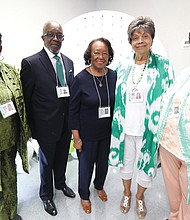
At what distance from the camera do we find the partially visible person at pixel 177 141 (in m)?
1.31

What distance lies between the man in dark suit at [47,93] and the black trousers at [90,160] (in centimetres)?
25

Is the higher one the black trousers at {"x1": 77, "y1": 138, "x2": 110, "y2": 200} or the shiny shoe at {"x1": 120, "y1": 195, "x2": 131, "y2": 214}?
the black trousers at {"x1": 77, "y1": 138, "x2": 110, "y2": 200}

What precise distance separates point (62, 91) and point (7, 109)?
1.43ft

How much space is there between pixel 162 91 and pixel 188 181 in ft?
2.01

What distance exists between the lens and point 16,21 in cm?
268

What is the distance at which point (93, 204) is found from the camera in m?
2.01

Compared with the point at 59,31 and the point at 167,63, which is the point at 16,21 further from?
the point at 167,63

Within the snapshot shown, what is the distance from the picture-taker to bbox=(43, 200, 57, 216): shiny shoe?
1885mm

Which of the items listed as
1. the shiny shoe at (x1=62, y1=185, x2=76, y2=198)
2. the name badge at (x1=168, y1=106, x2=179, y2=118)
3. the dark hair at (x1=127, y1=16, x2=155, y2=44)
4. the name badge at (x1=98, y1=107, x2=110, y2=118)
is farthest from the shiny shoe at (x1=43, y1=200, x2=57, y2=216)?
the dark hair at (x1=127, y1=16, x2=155, y2=44)

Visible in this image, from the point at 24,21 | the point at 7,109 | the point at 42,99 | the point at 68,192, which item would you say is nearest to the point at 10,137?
the point at 7,109

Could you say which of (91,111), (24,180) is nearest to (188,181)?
(91,111)

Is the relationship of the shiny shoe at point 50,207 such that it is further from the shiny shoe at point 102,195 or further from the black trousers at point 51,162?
the shiny shoe at point 102,195

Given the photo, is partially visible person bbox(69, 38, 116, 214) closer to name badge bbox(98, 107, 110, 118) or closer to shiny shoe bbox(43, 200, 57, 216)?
name badge bbox(98, 107, 110, 118)

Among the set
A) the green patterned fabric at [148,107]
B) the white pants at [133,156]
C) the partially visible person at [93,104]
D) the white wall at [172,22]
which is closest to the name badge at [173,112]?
the green patterned fabric at [148,107]
